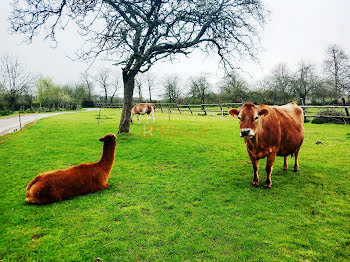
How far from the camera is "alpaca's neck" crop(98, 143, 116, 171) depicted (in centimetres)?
429

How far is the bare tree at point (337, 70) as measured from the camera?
1057 inches

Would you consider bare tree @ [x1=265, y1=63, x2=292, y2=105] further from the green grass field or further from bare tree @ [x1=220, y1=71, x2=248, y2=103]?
the green grass field

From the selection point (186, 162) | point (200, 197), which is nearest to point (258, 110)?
point (200, 197)

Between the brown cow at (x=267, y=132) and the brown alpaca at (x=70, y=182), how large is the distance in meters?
2.91

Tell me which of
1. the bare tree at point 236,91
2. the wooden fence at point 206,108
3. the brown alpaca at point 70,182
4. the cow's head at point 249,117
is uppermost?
the bare tree at point 236,91

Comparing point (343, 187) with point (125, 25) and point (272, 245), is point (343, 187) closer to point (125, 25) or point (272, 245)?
point (272, 245)

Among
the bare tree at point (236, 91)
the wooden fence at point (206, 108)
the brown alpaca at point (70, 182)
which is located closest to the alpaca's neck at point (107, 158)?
the brown alpaca at point (70, 182)

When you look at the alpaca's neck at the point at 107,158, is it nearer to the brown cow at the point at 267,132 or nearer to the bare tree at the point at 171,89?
the brown cow at the point at 267,132

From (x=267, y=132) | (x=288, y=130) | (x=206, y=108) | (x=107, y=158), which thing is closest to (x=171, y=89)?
(x=206, y=108)

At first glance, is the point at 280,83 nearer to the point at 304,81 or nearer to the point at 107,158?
the point at 304,81

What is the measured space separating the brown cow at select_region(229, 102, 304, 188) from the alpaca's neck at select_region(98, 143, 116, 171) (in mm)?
2819

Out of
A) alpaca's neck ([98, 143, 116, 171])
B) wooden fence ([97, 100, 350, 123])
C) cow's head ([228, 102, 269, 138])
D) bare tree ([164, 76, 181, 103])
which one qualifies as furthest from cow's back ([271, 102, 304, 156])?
bare tree ([164, 76, 181, 103])

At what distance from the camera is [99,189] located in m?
4.12

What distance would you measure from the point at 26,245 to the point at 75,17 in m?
9.43
